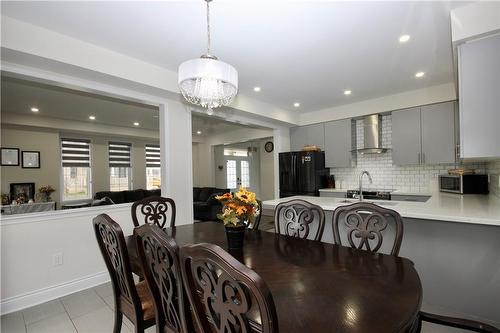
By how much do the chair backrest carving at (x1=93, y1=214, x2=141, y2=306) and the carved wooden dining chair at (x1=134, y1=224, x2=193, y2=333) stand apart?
0.22 meters

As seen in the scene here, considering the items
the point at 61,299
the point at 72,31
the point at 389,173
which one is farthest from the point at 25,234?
the point at 389,173

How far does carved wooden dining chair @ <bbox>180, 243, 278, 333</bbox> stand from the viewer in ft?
2.15

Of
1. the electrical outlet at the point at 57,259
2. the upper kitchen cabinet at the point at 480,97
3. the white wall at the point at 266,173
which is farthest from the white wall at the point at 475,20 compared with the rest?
the white wall at the point at 266,173

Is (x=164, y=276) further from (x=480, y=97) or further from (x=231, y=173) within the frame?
(x=231, y=173)

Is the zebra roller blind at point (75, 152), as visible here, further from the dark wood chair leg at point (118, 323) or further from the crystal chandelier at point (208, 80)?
the dark wood chair leg at point (118, 323)

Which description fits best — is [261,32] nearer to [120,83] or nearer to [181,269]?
[120,83]

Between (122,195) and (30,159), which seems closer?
(30,159)

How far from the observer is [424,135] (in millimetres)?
4023

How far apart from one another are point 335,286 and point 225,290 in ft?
2.06

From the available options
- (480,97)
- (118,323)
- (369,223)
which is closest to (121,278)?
(118,323)

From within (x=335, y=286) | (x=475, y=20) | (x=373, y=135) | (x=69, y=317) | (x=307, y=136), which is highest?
(x=475, y=20)

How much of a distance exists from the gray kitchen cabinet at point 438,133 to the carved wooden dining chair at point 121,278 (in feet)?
14.3

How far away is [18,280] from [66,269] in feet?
1.27

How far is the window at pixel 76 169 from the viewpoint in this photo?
6.27 meters
